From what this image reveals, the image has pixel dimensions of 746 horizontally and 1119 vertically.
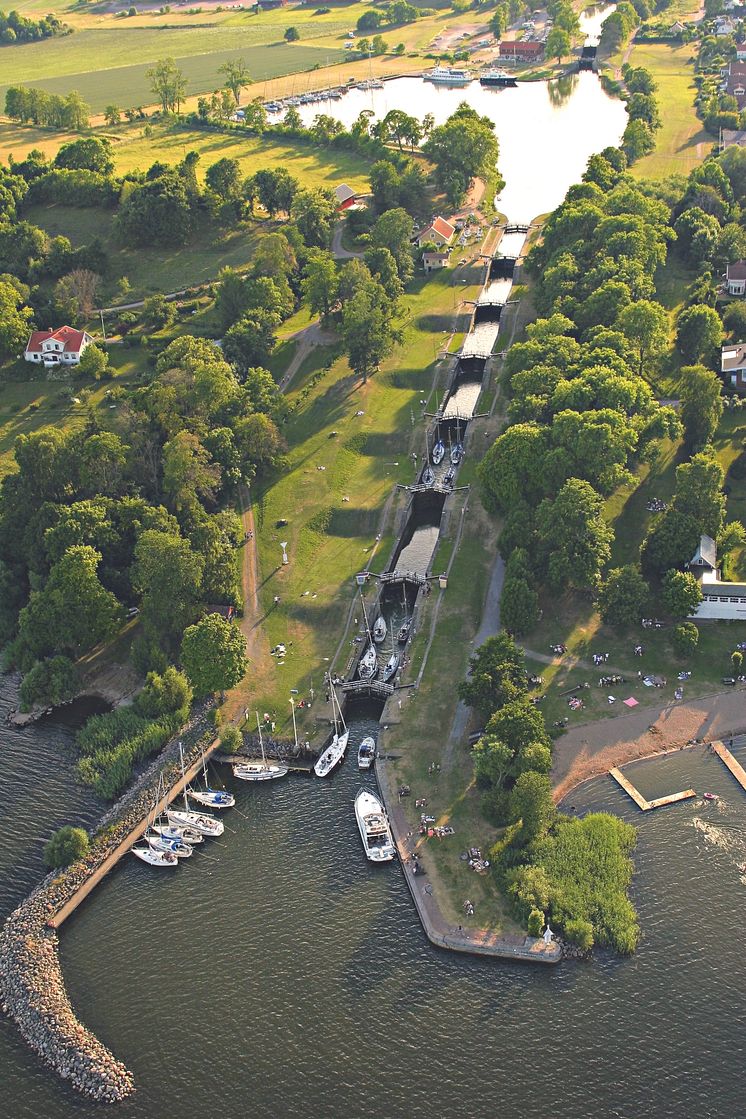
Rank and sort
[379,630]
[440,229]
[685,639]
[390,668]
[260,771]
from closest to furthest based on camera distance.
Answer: [260,771] → [685,639] → [390,668] → [379,630] → [440,229]

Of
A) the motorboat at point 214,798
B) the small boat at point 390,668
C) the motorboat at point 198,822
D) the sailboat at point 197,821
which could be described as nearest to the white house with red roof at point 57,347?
the small boat at point 390,668

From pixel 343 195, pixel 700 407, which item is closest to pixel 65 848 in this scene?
pixel 700 407

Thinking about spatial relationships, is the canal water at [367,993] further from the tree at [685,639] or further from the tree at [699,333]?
the tree at [699,333]

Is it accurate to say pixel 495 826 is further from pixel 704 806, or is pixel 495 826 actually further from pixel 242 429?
pixel 242 429

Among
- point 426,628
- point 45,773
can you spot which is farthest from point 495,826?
point 45,773

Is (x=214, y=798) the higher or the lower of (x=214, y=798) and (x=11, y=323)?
the lower

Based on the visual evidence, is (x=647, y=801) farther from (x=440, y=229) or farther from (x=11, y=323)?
(x=440, y=229)
